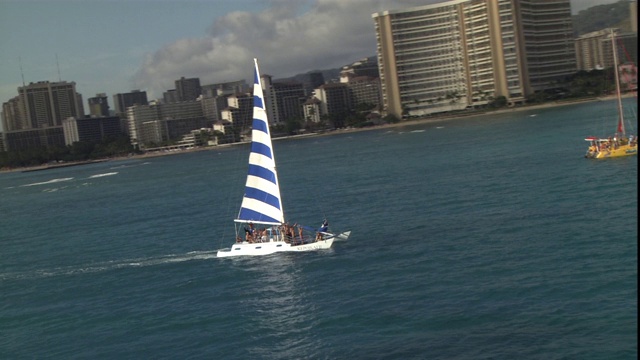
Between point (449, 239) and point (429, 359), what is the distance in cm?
1129

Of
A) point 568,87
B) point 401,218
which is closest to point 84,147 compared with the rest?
point 568,87

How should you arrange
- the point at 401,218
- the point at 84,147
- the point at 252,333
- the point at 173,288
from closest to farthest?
the point at 252,333, the point at 173,288, the point at 401,218, the point at 84,147

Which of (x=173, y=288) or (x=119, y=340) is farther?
(x=173, y=288)

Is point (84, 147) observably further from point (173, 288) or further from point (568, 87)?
point (173, 288)

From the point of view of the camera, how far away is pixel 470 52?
5792 inches

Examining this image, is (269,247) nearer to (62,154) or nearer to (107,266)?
(107,266)

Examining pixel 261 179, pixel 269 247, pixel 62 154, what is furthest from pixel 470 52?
pixel 269 247

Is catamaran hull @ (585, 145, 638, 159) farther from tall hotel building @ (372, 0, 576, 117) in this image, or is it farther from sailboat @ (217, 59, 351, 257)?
tall hotel building @ (372, 0, 576, 117)

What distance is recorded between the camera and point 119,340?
1972cm

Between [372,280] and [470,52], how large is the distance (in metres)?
130

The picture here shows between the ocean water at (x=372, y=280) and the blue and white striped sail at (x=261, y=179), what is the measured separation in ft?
6.61

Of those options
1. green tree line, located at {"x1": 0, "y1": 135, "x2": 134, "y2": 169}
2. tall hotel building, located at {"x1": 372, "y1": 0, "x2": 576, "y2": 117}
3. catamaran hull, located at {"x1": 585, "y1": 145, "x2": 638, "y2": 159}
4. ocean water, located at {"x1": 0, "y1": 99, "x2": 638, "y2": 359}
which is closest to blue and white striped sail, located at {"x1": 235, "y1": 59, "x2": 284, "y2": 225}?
ocean water, located at {"x1": 0, "y1": 99, "x2": 638, "y2": 359}

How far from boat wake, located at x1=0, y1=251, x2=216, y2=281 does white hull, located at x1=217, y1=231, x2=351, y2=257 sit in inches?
48.6

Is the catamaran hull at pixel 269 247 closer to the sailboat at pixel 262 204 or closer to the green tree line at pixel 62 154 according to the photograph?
the sailboat at pixel 262 204
